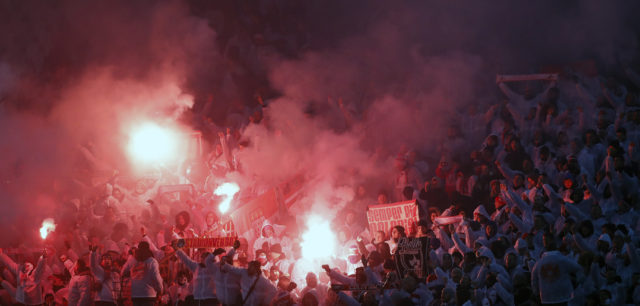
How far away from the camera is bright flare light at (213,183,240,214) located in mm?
14352

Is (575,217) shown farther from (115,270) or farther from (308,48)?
(308,48)

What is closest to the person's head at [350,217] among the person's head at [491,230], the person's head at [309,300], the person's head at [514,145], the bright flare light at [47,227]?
the person's head at [514,145]

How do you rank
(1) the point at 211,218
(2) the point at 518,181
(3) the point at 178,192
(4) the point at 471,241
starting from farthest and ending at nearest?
(3) the point at 178,192 → (1) the point at 211,218 → (2) the point at 518,181 → (4) the point at 471,241

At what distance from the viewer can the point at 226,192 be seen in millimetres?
14570

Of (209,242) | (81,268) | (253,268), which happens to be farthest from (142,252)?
(209,242)

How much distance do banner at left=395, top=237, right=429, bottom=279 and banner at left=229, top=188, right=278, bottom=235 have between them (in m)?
3.93

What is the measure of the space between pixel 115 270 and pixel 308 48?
320 inches

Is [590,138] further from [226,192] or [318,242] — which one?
[226,192]

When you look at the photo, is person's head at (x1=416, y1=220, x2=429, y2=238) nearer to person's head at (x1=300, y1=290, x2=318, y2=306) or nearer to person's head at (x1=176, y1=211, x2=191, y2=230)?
person's head at (x1=300, y1=290, x2=318, y2=306)

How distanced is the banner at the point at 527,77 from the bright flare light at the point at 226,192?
550 centimetres

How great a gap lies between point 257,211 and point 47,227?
14.3ft

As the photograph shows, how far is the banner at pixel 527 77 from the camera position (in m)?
12.7

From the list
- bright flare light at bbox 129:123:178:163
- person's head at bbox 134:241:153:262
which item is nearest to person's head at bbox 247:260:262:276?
person's head at bbox 134:241:153:262

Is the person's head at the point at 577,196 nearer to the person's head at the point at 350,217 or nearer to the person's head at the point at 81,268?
the person's head at the point at 350,217
